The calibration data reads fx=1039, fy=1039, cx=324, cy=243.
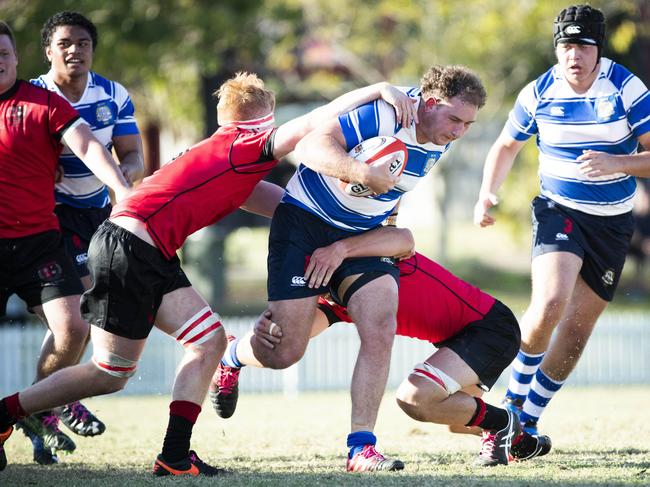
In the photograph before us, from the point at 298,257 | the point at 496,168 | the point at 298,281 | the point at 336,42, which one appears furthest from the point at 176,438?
the point at 336,42

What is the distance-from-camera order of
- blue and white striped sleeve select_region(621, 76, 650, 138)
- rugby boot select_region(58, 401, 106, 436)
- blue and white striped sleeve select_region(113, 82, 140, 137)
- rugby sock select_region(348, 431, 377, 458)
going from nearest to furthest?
rugby sock select_region(348, 431, 377, 458) < blue and white striped sleeve select_region(621, 76, 650, 138) < rugby boot select_region(58, 401, 106, 436) < blue and white striped sleeve select_region(113, 82, 140, 137)

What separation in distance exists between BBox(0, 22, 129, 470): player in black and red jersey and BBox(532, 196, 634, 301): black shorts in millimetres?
2777

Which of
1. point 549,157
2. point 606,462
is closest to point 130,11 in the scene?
point 549,157

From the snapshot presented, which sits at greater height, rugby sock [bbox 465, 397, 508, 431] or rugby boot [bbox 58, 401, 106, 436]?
rugby sock [bbox 465, 397, 508, 431]

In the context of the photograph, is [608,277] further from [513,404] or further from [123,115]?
[123,115]

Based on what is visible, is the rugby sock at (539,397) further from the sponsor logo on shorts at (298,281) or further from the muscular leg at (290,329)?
the sponsor logo on shorts at (298,281)

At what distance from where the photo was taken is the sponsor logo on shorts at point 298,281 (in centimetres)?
568

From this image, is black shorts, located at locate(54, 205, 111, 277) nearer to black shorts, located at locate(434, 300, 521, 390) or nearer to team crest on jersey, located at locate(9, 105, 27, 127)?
team crest on jersey, located at locate(9, 105, 27, 127)

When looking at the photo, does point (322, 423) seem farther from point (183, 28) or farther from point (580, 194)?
point (183, 28)

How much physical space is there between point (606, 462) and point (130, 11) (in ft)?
46.0

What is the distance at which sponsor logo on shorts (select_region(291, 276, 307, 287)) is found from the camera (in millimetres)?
5676

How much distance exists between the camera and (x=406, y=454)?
6496mm

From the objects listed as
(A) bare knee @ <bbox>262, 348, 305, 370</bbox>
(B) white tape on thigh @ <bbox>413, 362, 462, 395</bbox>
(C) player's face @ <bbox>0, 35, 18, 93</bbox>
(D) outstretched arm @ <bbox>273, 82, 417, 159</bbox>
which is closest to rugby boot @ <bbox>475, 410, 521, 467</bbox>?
(B) white tape on thigh @ <bbox>413, 362, 462, 395</bbox>

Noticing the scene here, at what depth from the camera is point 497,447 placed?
581 cm
